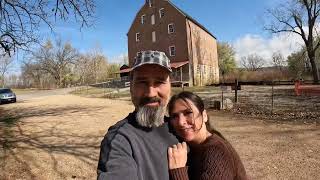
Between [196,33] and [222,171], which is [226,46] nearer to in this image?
[196,33]

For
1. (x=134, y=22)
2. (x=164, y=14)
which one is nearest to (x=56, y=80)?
(x=134, y=22)

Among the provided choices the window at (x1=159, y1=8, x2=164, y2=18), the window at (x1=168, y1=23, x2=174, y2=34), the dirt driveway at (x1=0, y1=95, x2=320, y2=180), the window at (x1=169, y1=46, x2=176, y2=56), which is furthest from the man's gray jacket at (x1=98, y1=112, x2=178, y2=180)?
the window at (x1=159, y1=8, x2=164, y2=18)

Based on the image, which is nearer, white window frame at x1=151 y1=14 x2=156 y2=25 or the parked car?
the parked car

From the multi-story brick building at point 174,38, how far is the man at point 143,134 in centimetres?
4418

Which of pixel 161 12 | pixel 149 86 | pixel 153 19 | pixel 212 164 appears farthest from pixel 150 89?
pixel 153 19

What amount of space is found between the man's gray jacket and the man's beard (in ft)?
0.12

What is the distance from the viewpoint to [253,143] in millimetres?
10938

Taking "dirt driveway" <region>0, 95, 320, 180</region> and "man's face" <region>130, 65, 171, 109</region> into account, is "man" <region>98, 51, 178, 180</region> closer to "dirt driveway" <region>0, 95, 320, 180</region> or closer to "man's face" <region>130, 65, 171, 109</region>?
"man's face" <region>130, 65, 171, 109</region>

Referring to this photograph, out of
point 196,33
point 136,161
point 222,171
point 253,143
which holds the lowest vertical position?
point 253,143

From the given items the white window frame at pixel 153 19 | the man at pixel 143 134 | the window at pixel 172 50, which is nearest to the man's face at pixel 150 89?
the man at pixel 143 134

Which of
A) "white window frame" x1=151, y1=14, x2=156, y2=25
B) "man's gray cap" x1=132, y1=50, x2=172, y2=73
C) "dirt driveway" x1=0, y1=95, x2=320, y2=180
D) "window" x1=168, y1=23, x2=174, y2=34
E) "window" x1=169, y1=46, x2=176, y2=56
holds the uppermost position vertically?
"white window frame" x1=151, y1=14, x2=156, y2=25

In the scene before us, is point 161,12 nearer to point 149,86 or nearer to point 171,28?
point 171,28

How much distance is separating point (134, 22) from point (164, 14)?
5.90m

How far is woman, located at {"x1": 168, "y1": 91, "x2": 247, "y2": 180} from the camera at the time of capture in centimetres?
212
